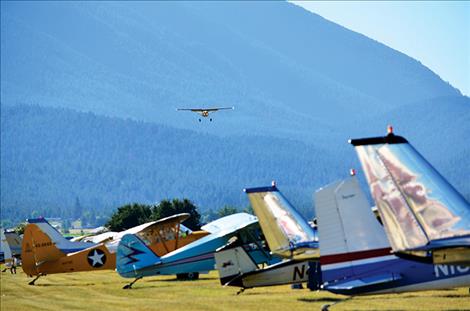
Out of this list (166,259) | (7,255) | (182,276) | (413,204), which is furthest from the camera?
(7,255)

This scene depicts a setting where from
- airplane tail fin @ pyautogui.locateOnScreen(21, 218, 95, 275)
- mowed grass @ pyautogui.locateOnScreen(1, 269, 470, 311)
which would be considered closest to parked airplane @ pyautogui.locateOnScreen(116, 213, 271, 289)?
mowed grass @ pyautogui.locateOnScreen(1, 269, 470, 311)

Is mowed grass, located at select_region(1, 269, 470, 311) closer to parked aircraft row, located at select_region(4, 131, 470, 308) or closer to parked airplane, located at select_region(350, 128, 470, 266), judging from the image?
parked aircraft row, located at select_region(4, 131, 470, 308)

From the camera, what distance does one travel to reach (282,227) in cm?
3155

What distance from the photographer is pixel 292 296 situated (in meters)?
31.4

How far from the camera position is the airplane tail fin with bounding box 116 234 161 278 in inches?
1654

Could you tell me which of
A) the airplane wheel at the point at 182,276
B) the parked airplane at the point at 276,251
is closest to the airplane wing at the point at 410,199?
the parked airplane at the point at 276,251

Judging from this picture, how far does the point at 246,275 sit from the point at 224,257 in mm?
934

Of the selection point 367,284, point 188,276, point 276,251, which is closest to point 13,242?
point 188,276

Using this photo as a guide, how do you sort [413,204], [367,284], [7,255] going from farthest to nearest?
[7,255] < [367,284] < [413,204]

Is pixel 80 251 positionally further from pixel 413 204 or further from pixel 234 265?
pixel 413 204

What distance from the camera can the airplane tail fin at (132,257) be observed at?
42000mm

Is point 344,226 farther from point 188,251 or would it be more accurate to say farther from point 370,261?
point 188,251

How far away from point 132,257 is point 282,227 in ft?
39.4

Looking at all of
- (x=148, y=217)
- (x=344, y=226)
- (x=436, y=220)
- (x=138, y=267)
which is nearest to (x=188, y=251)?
(x=138, y=267)
